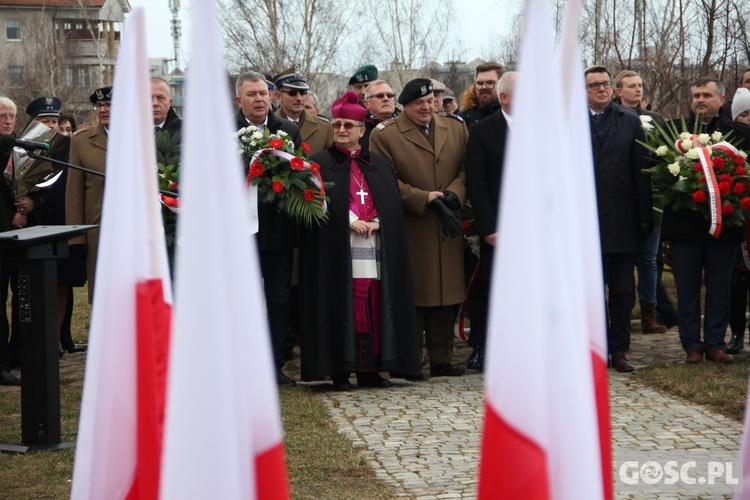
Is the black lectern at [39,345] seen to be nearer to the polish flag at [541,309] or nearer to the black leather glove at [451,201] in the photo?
the black leather glove at [451,201]

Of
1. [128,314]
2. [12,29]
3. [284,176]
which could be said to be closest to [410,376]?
[284,176]

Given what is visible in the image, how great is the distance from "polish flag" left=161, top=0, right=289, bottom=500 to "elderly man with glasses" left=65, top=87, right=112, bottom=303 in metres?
7.31

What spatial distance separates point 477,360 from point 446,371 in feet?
1.06

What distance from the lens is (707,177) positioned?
866 cm

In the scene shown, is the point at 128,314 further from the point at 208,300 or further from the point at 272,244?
the point at 272,244

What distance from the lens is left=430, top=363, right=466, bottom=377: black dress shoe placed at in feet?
30.0

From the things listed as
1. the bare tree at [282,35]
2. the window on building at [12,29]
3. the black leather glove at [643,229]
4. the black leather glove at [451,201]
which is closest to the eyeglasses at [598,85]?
the black leather glove at [643,229]

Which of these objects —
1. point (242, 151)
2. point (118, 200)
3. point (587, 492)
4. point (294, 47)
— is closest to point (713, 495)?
point (587, 492)

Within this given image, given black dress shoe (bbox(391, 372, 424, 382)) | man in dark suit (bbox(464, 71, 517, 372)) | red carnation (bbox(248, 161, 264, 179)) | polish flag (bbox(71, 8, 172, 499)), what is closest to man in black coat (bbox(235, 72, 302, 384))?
red carnation (bbox(248, 161, 264, 179))

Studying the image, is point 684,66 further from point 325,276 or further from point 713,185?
point 325,276

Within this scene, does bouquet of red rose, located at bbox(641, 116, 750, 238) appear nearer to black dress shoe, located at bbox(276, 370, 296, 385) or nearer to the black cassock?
the black cassock

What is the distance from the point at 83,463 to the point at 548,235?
1.22 metres

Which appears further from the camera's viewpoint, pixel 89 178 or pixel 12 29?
pixel 12 29

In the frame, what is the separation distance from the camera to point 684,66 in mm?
16500
